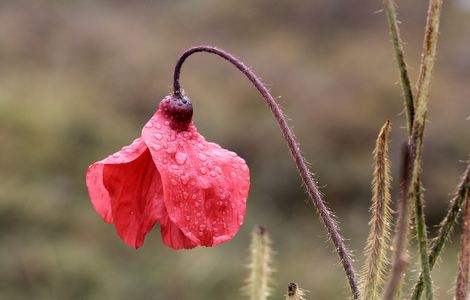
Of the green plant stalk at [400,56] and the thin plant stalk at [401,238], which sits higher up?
the green plant stalk at [400,56]

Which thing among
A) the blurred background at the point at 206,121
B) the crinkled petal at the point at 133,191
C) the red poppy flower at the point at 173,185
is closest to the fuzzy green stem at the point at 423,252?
the red poppy flower at the point at 173,185

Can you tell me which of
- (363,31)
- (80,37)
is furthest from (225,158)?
(363,31)

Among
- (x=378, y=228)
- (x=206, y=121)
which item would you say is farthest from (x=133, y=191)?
(x=206, y=121)

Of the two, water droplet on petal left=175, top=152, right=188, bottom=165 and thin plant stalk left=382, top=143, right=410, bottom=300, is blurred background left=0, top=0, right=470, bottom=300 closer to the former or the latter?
water droplet on petal left=175, top=152, right=188, bottom=165

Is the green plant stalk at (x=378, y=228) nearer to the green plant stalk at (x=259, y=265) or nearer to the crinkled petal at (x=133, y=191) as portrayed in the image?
the green plant stalk at (x=259, y=265)

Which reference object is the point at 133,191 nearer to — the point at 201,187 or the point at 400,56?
the point at 201,187

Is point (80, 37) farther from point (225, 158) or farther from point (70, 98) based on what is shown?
point (225, 158)

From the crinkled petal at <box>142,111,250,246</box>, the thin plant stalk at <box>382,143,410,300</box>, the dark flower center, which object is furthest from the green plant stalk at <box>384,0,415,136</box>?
the dark flower center
